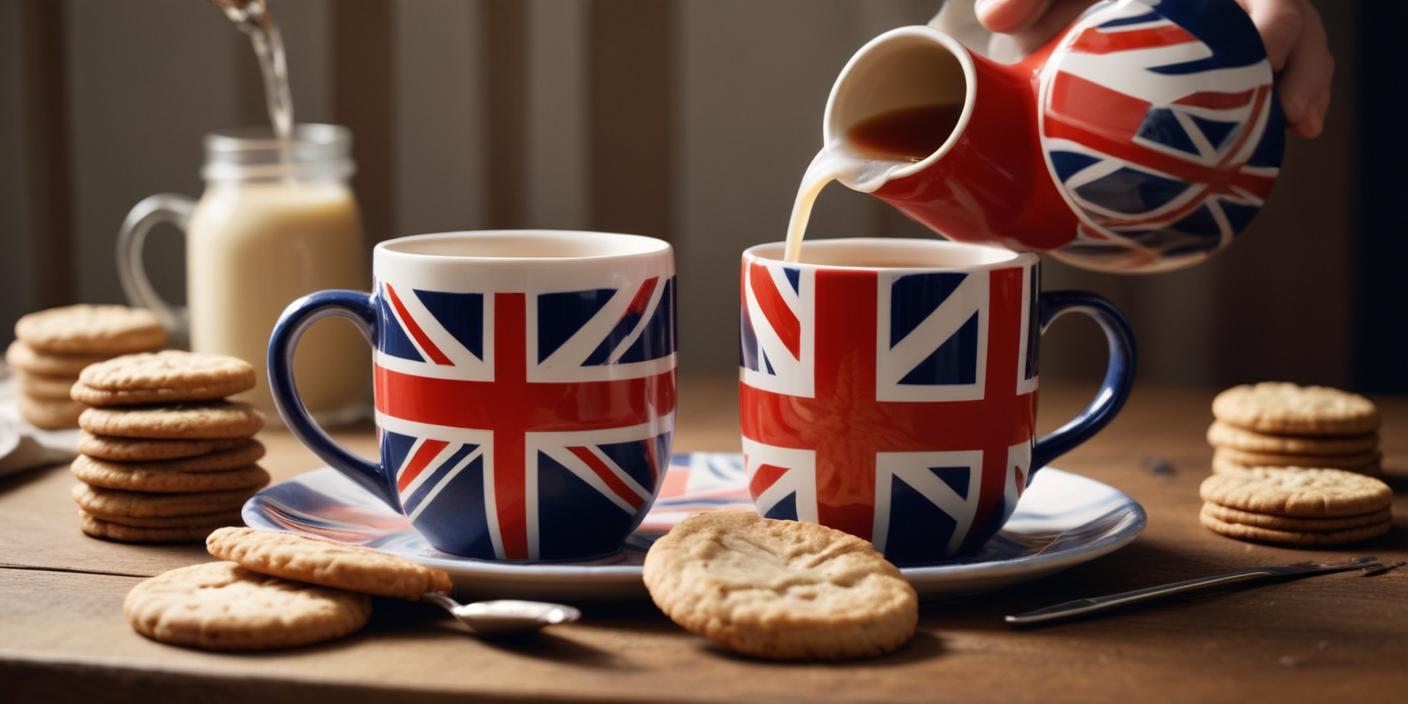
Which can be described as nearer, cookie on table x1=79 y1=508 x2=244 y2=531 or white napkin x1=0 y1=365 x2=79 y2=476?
cookie on table x1=79 y1=508 x2=244 y2=531

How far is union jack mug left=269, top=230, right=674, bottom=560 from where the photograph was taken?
738 millimetres

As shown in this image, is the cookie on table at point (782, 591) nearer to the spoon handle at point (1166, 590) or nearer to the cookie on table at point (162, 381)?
the spoon handle at point (1166, 590)

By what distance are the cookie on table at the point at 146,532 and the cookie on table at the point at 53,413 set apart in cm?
34

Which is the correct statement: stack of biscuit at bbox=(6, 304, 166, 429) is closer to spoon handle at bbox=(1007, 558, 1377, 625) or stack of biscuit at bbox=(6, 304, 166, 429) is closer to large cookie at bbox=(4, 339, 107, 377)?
large cookie at bbox=(4, 339, 107, 377)

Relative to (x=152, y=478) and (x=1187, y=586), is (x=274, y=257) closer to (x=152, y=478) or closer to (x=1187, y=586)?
(x=152, y=478)

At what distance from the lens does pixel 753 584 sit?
2.14 ft

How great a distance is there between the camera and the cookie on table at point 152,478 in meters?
0.86

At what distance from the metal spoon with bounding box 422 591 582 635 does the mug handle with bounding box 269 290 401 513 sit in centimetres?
16

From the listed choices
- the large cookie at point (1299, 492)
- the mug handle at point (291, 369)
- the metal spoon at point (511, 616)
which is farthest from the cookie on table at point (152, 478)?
the large cookie at point (1299, 492)

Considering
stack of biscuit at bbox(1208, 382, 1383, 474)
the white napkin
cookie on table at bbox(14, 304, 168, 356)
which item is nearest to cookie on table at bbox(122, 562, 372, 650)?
the white napkin

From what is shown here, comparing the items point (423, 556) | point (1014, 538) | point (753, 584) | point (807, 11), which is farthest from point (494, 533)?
point (807, 11)

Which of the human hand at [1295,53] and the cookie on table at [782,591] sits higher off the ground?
the human hand at [1295,53]

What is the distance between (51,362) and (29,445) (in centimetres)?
13

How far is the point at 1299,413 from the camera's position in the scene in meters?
0.98
